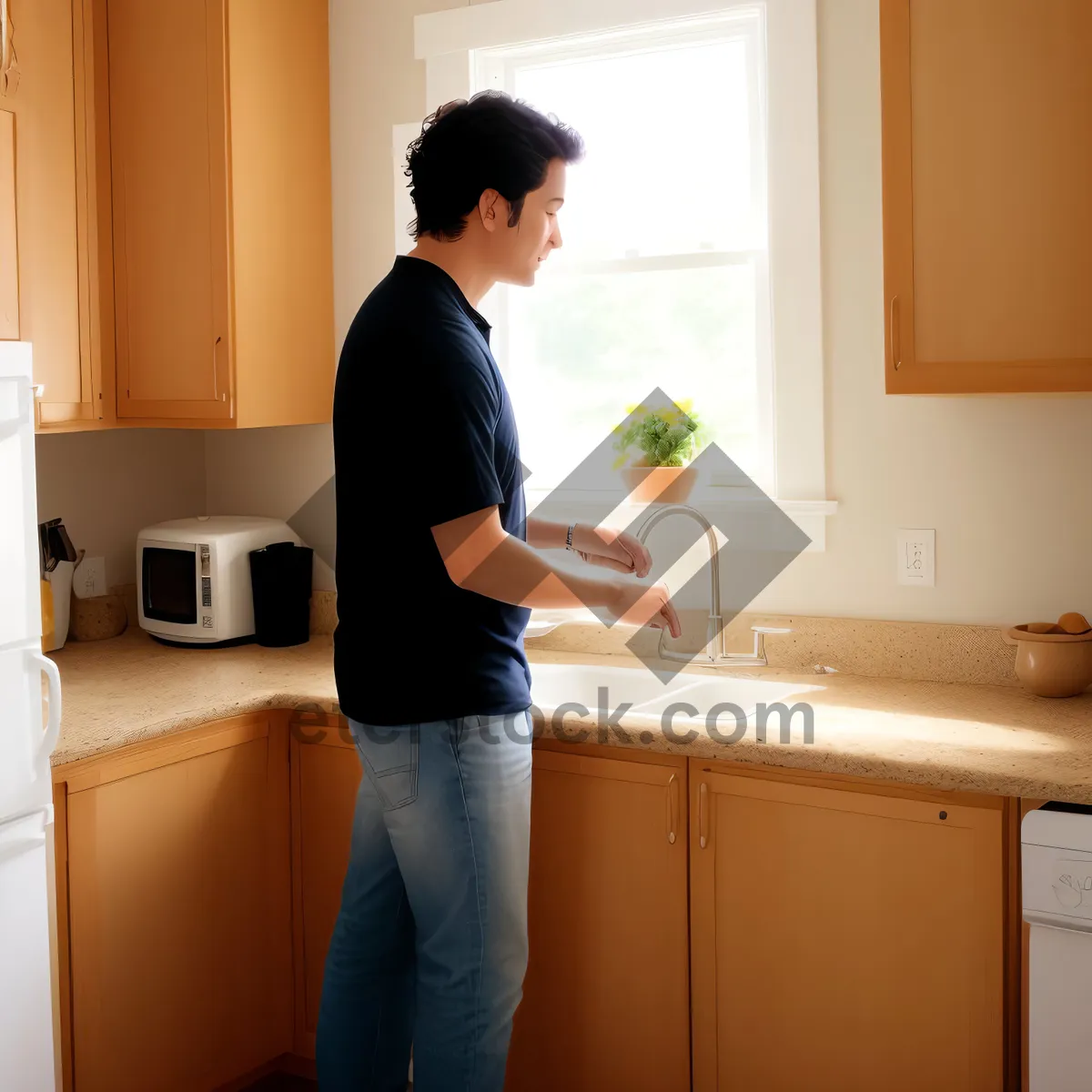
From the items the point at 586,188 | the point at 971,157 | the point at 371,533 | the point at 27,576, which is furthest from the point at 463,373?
the point at 586,188

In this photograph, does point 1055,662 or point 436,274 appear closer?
A: point 436,274

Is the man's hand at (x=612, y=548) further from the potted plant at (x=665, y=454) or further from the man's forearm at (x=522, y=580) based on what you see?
the potted plant at (x=665, y=454)

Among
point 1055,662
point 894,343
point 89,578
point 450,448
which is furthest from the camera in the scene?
point 89,578

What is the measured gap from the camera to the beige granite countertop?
1.82 metres

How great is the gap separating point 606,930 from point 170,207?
178 centimetres

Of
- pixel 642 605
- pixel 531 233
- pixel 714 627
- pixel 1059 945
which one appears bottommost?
pixel 1059 945

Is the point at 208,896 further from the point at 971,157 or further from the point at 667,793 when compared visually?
the point at 971,157

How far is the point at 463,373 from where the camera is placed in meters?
1.65

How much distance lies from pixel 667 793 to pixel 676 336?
1.10m

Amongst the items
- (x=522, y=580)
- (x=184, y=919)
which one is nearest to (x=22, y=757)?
(x=184, y=919)

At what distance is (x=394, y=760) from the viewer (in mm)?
1791

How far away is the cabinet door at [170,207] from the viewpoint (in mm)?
2639

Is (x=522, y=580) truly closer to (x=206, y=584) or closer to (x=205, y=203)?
(x=206, y=584)

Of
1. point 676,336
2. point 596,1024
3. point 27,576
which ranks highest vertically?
point 676,336
